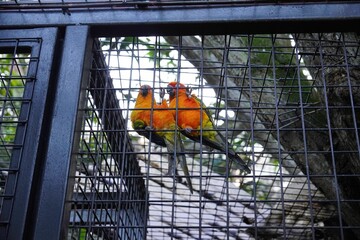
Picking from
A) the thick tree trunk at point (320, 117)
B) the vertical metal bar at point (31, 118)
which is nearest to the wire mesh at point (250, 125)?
the thick tree trunk at point (320, 117)

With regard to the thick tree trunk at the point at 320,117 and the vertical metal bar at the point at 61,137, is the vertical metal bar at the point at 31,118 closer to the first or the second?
the vertical metal bar at the point at 61,137

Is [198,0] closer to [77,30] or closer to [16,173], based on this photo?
[77,30]

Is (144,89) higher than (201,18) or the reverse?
the reverse

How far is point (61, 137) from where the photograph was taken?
1.41 m

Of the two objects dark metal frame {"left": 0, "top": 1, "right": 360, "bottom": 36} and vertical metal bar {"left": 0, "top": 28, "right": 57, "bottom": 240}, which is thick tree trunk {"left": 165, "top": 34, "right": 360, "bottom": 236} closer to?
dark metal frame {"left": 0, "top": 1, "right": 360, "bottom": 36}

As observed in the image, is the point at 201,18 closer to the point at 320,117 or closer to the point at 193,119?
the point at 193,119

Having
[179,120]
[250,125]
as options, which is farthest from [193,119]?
[250,125]

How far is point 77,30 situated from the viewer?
156 cm

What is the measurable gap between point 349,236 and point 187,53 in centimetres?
205

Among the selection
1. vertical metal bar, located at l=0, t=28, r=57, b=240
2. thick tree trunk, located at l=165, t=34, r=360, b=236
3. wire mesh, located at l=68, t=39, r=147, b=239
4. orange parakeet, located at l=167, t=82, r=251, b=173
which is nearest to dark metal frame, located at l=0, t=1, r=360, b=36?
vertical metal bar, located at l=0, t=28, r=57, b=240

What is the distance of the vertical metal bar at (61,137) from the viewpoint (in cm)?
130

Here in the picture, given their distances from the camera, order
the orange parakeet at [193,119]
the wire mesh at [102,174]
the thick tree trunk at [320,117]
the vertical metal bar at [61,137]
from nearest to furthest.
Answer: the vertical metal bar at [61,137] < the wire mesh at [102,174] < the thick tree trunk at [320,117] < the orange parakeet at [193,119]

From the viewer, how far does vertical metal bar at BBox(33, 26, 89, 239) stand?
1.30 meters

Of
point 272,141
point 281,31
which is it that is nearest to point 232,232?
point 272,141
